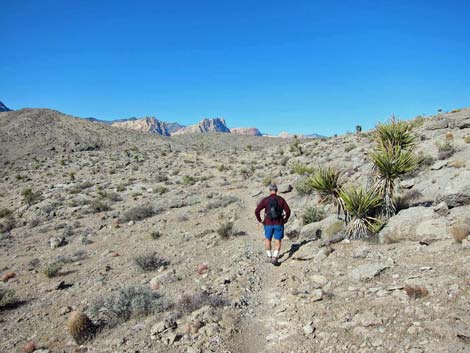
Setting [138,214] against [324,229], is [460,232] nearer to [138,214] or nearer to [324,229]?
[324,229]

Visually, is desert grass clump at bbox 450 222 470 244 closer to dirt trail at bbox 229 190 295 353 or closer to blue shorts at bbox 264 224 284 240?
dirt trail at bbox 229 190 295 353

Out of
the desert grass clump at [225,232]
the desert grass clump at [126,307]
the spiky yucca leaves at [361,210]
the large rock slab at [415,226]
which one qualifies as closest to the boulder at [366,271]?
the large rock slab at [415,226]

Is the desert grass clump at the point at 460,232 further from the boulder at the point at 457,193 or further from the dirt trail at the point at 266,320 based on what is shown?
the dirt trail at the point at 266,320

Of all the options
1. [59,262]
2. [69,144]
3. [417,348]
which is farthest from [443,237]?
[69,144]

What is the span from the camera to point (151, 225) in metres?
14.2

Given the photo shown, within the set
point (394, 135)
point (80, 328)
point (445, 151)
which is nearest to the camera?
point (80, 328)

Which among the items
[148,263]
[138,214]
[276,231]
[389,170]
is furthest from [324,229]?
[138,214]

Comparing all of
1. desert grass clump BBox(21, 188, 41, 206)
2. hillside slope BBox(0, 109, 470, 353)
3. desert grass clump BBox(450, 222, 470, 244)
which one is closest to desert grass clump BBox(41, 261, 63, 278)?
hillside slope BBox(0, 109, 470, 353)

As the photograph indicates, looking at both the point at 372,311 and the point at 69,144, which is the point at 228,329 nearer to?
the point at 372,311

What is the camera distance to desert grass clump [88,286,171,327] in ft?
20.5

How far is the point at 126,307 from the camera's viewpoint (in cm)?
639

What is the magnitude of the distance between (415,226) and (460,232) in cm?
109

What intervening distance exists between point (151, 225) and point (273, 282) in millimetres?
8431

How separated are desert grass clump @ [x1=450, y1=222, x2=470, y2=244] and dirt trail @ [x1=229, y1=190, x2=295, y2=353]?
3525mm
